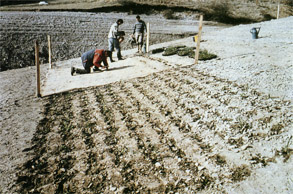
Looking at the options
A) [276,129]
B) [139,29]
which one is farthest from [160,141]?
[139,29]

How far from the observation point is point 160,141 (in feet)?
14.8

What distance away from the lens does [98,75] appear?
362 inches

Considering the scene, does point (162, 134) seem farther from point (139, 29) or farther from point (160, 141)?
point (139, 29)

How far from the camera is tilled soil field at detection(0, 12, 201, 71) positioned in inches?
700

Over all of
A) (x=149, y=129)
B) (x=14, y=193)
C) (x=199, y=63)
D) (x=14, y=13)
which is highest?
(x=14, y=13)

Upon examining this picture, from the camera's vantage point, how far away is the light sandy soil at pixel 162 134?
138 inches

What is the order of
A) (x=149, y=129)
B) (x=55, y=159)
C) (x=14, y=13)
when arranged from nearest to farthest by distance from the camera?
(x=55, y=159), (x=149, y=129), (x=14, y=13)

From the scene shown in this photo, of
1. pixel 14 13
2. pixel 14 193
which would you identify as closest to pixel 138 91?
pixel 14 193

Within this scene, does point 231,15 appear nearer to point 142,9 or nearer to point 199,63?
point 142,9

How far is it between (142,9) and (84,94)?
2406 centimetres

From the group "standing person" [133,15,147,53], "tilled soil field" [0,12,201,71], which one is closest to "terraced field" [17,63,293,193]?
"standing person" [133,15,147,53]

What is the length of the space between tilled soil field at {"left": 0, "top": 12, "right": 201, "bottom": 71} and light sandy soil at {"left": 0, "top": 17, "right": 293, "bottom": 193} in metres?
11.2

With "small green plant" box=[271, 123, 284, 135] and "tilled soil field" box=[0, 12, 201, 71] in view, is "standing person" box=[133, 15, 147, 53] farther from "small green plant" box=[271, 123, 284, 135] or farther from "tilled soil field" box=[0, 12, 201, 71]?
"small green plant" box=[271, 123, 284, 135]

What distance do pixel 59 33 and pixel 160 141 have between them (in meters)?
18.9
